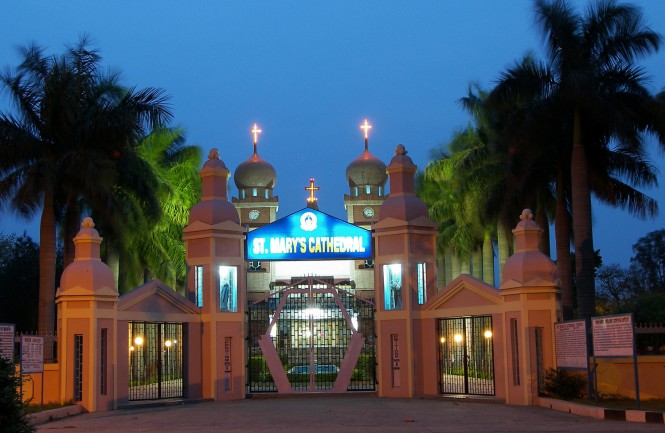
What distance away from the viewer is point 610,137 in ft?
93.2

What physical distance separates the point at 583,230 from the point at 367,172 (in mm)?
41380

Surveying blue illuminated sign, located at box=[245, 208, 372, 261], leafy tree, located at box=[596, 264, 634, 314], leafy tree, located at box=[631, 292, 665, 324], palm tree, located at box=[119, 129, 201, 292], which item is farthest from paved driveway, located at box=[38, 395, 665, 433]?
leafy tree, located at box=[596, 264, 634, 314]

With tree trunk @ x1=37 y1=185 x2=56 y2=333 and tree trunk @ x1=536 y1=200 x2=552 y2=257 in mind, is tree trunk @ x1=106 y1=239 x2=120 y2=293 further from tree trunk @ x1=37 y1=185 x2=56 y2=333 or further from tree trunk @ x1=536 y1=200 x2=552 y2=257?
tree trunk @ x1=536 y1=200 x2=552 y2=257

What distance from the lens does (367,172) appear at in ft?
222

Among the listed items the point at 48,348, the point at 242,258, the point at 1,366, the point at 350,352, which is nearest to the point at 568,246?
the point at 350,352

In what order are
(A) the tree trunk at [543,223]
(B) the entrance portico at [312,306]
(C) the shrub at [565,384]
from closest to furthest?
(C) the shrub at [565,384] → (B) the entrance portico at [312,306] → (A) the tree trunk at [543,223]

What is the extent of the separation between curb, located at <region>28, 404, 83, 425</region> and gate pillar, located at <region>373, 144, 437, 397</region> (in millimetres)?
8273

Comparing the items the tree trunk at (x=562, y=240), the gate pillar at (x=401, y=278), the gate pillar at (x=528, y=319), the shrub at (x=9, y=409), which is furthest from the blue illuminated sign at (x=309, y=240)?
the shrub at (x=9, y=409)

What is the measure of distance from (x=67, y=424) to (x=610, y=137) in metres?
18.3

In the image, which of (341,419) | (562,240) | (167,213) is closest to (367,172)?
(167,213)

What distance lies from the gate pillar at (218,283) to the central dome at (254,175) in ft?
140

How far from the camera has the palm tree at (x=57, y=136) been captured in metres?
26.9

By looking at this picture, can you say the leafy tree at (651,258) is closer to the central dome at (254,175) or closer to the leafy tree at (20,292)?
the central dome at (254,175)

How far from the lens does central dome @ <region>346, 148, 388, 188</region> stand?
67500 mm
